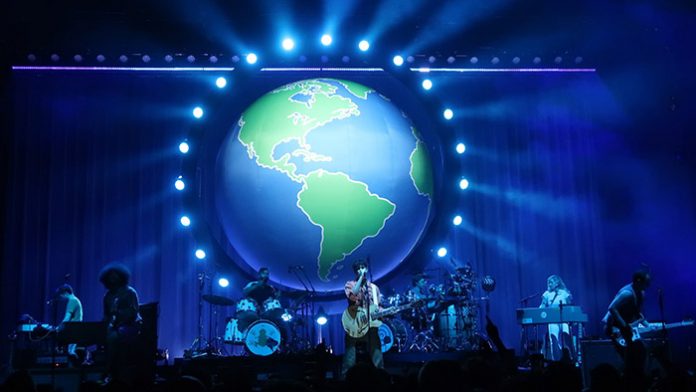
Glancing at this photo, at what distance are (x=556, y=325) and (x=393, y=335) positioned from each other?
9.17 ft

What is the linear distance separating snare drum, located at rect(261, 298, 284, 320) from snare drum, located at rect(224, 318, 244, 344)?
0.43m

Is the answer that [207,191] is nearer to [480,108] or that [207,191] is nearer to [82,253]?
[82,253]

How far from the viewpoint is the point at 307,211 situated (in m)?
12.8

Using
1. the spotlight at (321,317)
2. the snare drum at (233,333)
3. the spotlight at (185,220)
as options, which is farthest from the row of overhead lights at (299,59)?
the snare drum at (233,333)

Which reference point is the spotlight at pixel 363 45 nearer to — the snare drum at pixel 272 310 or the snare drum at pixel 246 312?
the snare drum at pixel 272 310

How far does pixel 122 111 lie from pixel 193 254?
2834 mm

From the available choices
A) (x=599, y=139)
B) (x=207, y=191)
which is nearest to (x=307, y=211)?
(x=207, y=191)

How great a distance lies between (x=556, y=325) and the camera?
12781mm

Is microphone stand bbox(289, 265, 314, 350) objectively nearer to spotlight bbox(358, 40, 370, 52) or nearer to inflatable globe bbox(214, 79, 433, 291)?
inflatable globe bbox(214, 79, 433, 291)

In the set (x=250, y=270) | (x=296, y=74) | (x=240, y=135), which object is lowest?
(x=250, y=270)

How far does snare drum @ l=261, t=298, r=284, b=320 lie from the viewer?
1164 cm

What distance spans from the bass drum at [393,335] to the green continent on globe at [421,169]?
7.77 ft

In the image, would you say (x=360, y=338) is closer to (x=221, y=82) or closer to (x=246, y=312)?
(x=246, y=312)

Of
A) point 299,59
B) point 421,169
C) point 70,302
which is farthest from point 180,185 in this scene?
point 421,169
